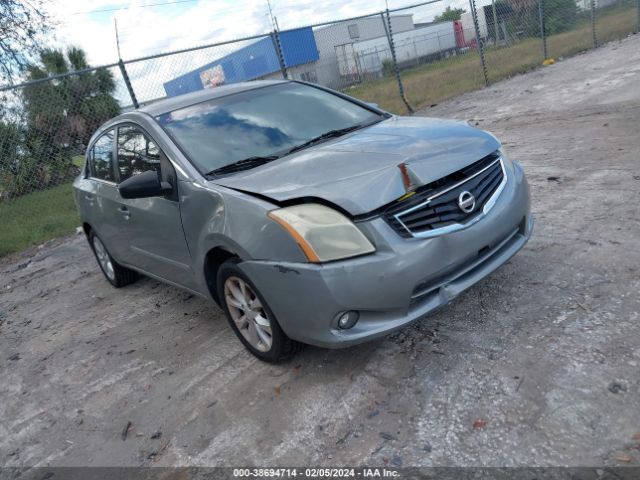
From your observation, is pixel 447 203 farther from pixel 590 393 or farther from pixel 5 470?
pixel 5 470

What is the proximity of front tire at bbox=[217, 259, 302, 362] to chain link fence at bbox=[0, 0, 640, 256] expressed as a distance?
6637mm

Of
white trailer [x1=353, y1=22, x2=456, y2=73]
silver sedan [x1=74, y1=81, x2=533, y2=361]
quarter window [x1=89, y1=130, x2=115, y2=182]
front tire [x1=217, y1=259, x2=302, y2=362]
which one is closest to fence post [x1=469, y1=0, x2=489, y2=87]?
silver sedan [x1=74, y1=81, x2=533, y2=361]

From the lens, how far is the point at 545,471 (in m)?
2.15

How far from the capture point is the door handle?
4.38 metres

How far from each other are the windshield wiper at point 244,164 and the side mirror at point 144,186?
1.11 feet

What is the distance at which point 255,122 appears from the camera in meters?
3.94

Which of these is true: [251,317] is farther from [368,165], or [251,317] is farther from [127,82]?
[127,82]

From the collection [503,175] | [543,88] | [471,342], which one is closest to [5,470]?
[471,342]

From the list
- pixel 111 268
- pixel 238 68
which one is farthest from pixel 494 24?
pixel 111 268

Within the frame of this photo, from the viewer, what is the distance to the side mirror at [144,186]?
3508mm

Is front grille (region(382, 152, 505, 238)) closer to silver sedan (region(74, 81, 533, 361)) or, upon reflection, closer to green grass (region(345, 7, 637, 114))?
silver sedan (region(74, 81, 533, 361))

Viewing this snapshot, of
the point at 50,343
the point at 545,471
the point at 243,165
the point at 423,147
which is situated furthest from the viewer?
the point at 50,343

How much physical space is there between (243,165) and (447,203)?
1.36 meters

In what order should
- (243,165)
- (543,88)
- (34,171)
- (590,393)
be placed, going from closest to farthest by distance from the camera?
(590,393), (243,165), (34,171), (543,88)
